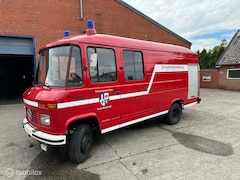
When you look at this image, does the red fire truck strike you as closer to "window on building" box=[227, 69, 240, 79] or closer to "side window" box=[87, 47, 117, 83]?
"side window" box=[87, 47, 117, 83]

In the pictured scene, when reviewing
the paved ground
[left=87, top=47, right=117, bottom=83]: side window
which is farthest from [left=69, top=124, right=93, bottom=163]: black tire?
[left=87, top=47, right=117, bottom=83]: side window

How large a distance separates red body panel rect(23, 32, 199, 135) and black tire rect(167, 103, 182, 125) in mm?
311

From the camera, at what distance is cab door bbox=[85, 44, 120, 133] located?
12.2ft

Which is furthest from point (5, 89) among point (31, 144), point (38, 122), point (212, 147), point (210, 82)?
point (210, 82)

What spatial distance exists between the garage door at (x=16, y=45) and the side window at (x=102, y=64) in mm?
7818

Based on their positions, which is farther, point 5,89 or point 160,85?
point 5,89

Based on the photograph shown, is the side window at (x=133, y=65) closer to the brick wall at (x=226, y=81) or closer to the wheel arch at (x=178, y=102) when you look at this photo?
the wheel arch at (x=178, y=102)

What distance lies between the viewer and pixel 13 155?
4.11 meters

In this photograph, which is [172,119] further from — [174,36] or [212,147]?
[174,36]

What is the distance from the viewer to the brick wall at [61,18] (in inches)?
366

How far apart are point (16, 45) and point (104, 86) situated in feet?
27.0

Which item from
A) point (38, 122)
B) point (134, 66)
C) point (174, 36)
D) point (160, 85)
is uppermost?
point (174, 36)

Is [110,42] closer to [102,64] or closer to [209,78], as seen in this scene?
[102,64]

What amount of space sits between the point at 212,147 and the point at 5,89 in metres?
20.5
